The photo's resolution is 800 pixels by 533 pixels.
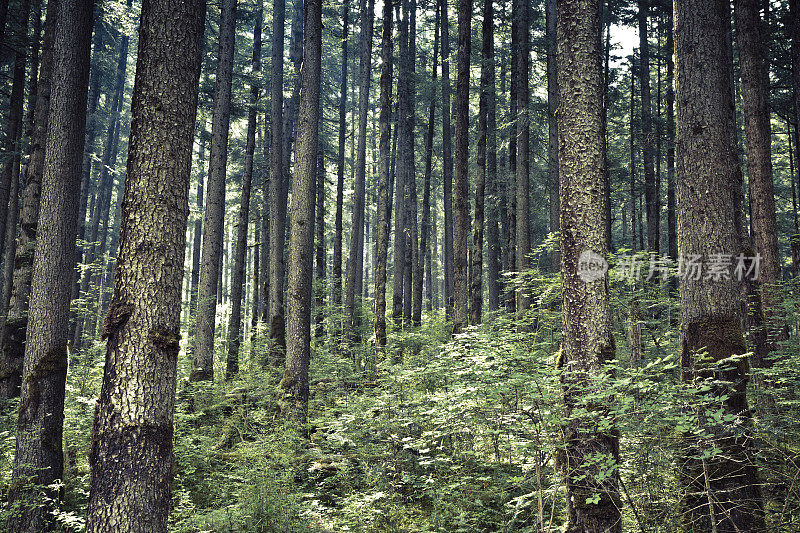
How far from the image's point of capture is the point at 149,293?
3707 mm

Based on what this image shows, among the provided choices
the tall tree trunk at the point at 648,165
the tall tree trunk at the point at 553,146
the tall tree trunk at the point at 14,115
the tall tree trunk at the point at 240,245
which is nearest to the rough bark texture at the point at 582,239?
the tall tree trunk at the point at 553,146

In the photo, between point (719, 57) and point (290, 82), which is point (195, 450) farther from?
point (290, 82)

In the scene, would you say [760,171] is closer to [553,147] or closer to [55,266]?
[553,147]

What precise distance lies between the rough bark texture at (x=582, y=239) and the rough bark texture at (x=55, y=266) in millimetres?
6496

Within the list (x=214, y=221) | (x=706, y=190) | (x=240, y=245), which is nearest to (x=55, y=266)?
(x=214, y=221)

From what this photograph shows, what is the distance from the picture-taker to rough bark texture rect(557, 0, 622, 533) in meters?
3.99

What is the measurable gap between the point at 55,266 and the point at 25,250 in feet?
7.33

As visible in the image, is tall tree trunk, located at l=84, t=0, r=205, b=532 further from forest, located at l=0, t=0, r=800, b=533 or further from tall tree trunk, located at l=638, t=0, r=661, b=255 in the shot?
tall tree trunk, located at l=638, t=0, r=661, b=255

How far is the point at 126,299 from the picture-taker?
144 inches

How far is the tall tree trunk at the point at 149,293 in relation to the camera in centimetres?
347

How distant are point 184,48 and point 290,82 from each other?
62.9 feet

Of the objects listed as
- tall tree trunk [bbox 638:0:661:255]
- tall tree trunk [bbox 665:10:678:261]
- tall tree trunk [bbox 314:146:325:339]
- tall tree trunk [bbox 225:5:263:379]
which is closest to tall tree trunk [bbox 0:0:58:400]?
tall tree trunk [bbox 225:5:263:379]

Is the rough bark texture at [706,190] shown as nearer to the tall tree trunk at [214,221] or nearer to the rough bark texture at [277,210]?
the tall tree trunk at [214,221]

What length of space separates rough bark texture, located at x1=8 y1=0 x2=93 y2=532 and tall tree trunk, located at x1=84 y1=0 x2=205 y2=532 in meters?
3.38
